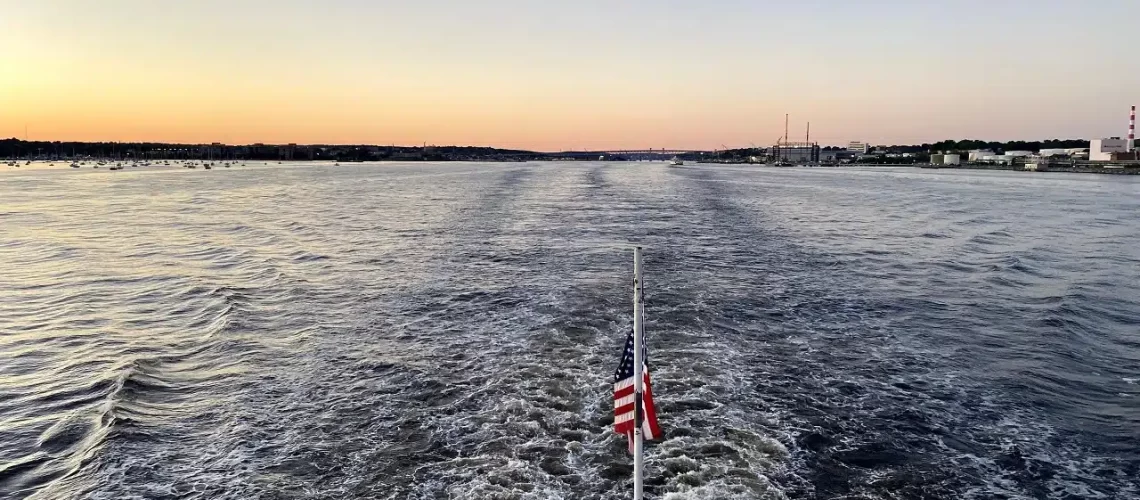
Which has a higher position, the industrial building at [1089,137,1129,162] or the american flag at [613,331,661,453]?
the industrial building at [1089,137,1129,162]

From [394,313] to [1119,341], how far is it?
62.7ft

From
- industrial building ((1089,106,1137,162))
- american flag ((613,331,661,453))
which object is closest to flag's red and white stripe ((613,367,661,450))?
american flag ((613,331,661,453))

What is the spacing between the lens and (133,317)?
17.5 metres

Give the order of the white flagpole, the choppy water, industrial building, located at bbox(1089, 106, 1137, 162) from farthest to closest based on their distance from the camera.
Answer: industrial building, located at bbox(1089, 106, 1137, 162)
the choppy water
the white flagpole

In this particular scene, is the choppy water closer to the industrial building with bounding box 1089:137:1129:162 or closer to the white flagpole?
the white flagpole

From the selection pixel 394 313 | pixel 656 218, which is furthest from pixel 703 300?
pixel 656 218

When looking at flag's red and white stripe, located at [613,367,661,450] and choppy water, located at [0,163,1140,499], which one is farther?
choppy water, located at [0,163,1140,499]

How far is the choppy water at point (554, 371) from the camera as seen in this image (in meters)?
9.02

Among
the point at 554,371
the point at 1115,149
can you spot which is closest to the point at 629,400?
the point at 554,371

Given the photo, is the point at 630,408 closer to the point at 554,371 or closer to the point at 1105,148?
the point at 554,371

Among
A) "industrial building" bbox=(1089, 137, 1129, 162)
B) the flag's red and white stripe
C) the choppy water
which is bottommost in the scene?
the choppy water

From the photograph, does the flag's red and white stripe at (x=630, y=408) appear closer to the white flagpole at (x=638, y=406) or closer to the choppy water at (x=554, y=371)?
the white flagpole at (x=638, y=406)

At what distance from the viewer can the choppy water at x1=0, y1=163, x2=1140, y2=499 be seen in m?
9.02

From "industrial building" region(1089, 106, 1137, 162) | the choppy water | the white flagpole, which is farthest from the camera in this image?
"industrial building" region(1089, 106, 1137, 162)
